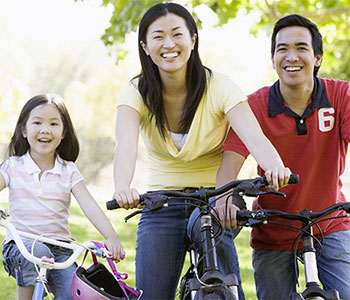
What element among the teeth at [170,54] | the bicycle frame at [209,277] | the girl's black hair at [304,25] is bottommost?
the bicycle frame at [209,277]

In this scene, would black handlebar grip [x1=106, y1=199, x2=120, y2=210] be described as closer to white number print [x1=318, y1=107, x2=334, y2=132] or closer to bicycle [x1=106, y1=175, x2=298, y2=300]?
bicycle [x1=106, y1=175, x2=298, y2=300]

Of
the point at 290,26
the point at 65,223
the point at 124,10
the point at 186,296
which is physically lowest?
the point at 186,296

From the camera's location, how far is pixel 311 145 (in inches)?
146

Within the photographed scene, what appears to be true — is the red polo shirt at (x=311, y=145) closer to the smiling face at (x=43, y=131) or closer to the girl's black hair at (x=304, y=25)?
the girl's black hair at (x=304, y=25)

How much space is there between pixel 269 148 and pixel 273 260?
34.0 inches

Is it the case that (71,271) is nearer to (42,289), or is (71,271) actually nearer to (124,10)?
(42,289)

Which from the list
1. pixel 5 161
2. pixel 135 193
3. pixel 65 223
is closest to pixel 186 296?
pixel 135 193

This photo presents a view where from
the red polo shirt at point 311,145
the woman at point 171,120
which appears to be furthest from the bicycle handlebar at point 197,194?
the red polo shirt at point 311,145

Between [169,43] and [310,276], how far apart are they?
1.49m

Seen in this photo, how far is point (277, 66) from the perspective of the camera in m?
3.86

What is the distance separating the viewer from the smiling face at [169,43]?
141 inches

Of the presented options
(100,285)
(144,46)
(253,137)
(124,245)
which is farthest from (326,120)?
(124,245)

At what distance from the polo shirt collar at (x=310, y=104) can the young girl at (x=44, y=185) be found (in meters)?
1.18

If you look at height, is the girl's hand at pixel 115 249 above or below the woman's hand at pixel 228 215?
below
